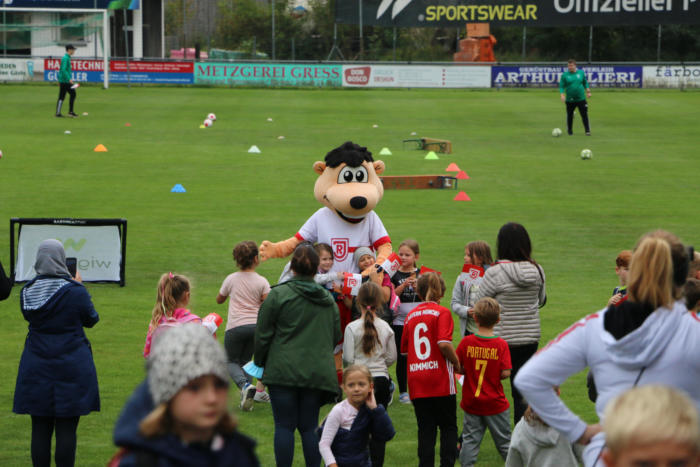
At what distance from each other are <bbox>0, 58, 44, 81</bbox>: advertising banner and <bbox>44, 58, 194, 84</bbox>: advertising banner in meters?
0.49

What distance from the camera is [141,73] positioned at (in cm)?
4694

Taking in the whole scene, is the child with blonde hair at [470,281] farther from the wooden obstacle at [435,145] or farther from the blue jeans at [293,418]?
the wooden obstacle at [435,145]

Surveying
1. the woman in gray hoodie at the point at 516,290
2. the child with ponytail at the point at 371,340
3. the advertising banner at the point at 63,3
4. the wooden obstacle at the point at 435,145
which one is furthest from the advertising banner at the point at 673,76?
the child with ponytail at the point at 371,340

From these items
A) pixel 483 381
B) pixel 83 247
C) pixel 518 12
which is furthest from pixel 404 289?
pixel 518 12

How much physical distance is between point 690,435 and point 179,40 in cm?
7984

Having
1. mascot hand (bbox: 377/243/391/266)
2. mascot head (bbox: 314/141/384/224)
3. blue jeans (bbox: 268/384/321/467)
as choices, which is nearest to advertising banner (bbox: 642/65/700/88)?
mascot head (bbox: 314/141/384/224)

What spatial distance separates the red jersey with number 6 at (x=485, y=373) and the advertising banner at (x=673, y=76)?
41.5m

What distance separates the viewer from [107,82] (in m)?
43.4

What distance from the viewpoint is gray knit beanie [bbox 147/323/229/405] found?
2.99 meters

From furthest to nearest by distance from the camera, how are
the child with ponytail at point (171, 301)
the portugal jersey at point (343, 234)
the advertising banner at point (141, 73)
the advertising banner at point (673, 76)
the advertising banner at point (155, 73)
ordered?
the advertising banner at point (155, 73), the advertising banner at point (141, 73), the advertising banner at point (673, 76), the portugal jersey at point (343, 234), the child with ponytail at point (171, 301)

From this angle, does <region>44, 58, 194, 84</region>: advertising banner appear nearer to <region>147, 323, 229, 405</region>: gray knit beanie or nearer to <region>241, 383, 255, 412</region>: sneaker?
<region>241, 383, 255, 412</region>: sneaker

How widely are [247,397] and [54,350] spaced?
94.0 inches

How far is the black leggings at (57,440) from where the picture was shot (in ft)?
21.4

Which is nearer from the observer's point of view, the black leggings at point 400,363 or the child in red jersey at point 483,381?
the child in red jersey at point 483,381
